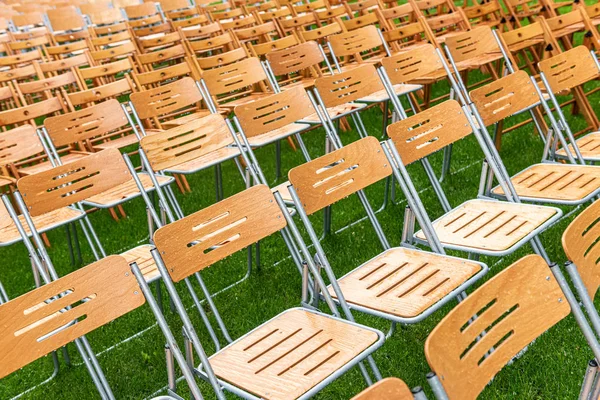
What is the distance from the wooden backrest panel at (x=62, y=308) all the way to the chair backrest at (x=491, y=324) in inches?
45.4

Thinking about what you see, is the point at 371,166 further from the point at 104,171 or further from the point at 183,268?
the point at 104,171

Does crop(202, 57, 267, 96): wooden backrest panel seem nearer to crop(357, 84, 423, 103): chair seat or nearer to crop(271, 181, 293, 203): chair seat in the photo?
crop(357, 84, 423, 103): chair seat

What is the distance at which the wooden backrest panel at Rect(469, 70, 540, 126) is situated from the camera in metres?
3.69

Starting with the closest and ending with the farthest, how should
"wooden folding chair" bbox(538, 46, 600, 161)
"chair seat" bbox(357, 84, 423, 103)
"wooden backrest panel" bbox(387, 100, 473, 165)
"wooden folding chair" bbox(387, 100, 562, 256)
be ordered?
"wooden folding chair" bbox(387, 100, 562, 256), "wooden backrest panel" bbox(387, 100, 473, 165), "wooden folding chair" bbox(538, 46, 600, 161), "chair seat" bbox(357, 84, 423, 103)

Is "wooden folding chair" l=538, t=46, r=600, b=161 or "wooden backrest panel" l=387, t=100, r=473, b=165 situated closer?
"wooden backrest panel" l=387, t=100, r=473, b=165

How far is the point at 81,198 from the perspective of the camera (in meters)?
3.41

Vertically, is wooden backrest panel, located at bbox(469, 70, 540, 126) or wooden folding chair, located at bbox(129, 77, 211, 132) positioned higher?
wooden folding chair, located at bbox(129, 77, 211, 132)

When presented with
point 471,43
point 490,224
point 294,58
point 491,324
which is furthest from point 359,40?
point 491,324

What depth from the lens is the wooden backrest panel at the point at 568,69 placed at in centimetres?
409

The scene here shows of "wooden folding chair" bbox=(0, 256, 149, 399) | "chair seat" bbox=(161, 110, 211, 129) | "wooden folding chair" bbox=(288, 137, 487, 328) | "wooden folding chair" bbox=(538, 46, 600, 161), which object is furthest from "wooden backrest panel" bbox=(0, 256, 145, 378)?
"chair seat" bbox=(161, 110, 211, 129)

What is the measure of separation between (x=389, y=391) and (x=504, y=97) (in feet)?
8.97

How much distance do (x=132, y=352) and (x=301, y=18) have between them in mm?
4687

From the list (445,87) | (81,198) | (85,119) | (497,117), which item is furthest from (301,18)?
(81,198)

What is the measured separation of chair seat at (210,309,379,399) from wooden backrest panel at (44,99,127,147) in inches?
93.4
